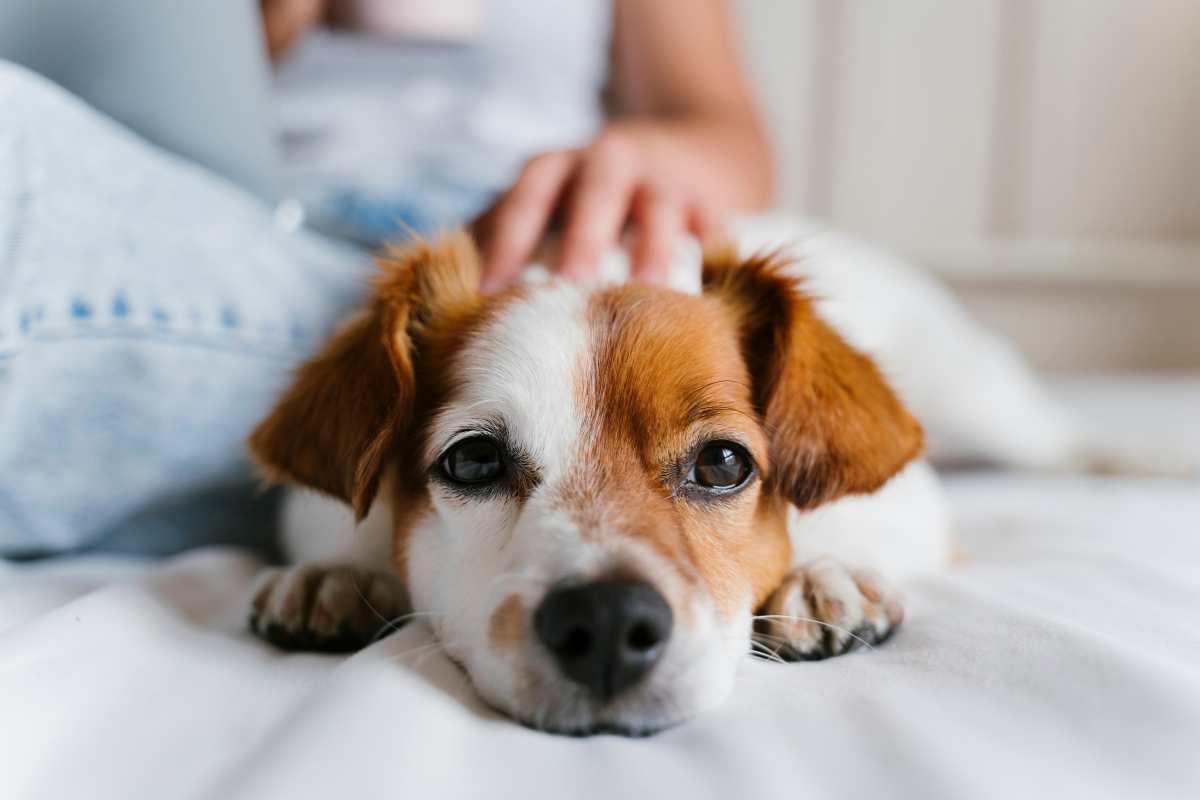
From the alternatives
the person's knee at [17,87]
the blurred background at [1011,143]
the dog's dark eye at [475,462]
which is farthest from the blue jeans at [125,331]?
the blurred background at [1011,143]

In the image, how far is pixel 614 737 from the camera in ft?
2.35

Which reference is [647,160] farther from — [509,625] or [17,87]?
[509,625]

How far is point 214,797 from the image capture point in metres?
0.57

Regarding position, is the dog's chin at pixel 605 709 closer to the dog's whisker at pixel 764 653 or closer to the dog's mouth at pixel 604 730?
the dog's mouth at pixel 604 730

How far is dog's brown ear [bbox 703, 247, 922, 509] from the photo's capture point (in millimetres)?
1001

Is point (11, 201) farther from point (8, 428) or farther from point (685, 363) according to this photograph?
point (685, 363)

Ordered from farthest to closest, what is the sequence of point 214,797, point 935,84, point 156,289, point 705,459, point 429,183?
point 935,84
point 429,183
point 156,289
point 705,459
point 214,797

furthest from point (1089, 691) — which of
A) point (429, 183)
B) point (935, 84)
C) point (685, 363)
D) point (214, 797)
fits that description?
point (935, 84)

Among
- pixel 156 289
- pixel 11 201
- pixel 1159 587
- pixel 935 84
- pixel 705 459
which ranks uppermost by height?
pixel 935 84

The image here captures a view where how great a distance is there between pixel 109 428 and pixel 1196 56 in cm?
401

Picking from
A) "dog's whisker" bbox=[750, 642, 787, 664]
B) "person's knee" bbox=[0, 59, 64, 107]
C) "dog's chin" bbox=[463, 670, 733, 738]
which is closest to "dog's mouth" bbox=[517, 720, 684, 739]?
"dog's chin" bbox=[463, 670, 733, 738]

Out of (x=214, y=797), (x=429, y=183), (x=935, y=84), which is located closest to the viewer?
(x=214, y=797)

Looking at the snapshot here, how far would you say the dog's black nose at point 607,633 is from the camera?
0.73m

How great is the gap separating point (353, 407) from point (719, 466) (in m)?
0.39
